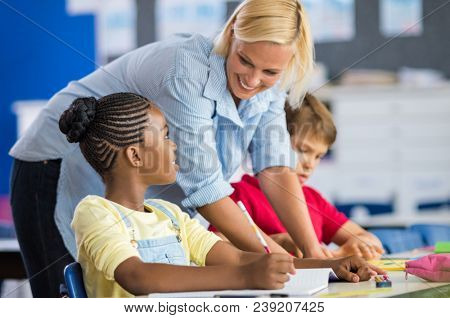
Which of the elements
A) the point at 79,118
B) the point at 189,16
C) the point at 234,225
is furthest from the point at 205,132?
the point at 189,16

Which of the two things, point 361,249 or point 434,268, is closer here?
point 434,268

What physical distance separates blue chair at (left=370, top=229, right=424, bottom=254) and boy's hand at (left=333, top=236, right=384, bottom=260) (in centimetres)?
18

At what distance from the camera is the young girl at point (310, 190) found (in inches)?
69.2

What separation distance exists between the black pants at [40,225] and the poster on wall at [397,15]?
3.45 metres

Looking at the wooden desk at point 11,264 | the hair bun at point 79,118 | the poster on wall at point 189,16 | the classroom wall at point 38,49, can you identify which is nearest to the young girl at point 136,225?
the hair bun at point 79,118

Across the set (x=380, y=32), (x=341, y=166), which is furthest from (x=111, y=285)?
(x=380, y=32)

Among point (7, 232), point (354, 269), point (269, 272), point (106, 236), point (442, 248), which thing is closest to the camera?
point (269, 272)

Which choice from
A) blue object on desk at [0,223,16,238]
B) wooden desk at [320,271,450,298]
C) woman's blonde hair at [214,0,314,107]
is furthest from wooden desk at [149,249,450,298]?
blue object on desk at [0,223,16,238]

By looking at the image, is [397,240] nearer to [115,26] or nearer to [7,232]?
[7,232]

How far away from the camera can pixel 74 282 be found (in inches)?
40.4

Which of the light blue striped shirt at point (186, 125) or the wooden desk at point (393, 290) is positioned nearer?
the wooden desk at point (393, 290)

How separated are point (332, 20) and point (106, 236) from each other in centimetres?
391

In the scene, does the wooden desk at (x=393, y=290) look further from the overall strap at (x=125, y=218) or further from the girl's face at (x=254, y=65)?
the girl's face at (x=254, y=65)
